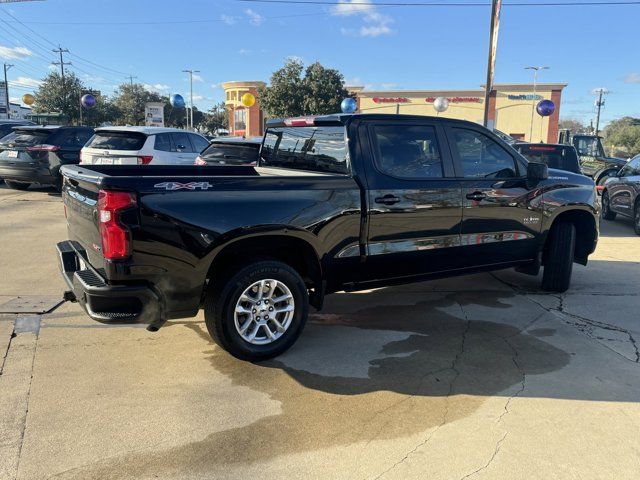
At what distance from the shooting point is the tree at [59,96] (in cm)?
5378

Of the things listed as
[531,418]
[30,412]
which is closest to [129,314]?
[30,412]

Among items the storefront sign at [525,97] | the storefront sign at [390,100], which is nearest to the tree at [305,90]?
the storefront sign at [390,100]

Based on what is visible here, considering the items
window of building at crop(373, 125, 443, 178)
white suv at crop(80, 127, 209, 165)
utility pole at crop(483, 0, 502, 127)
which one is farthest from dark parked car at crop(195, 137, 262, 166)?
utility pole at crop(483, 0, 502, 127)

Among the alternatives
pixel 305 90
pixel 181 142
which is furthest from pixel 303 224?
pixel 305 90

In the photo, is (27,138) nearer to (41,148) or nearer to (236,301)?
(41,148)

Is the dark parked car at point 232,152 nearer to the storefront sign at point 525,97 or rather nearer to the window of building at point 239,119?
the storefront sign at point 525,97

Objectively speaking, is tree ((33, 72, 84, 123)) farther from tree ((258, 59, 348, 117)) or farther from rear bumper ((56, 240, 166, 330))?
rear bumper ((56, 240, 166, 330))

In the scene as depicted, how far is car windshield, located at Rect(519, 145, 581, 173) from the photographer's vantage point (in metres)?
10.2

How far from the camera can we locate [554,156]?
34.2 feet

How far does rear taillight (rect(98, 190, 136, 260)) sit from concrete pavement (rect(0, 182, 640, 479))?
1019 mm

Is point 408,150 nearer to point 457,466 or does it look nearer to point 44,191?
point 457,466

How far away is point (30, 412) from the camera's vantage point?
334 cm

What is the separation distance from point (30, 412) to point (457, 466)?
2652mm

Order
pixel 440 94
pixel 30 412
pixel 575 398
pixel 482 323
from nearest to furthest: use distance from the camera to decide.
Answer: pixel 30 412, pixel 575 398, pixel 482 323, pixel 440 94
